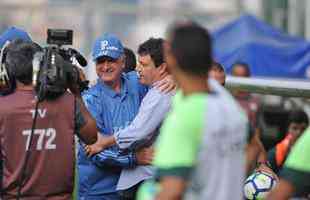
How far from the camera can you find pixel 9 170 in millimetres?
6449

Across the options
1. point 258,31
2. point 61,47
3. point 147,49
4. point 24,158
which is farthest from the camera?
point 258,31

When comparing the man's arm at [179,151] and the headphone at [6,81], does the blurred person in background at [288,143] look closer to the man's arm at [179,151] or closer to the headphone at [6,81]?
the headphone at [6,81]

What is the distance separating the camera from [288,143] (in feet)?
31.3

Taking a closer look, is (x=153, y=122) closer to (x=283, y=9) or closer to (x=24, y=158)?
(x=24, y=158)

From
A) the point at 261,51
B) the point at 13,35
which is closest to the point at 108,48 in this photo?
the point at 13,35

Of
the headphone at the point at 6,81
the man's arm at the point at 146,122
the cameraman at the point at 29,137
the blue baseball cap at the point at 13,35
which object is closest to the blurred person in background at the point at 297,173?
the cameraman at the point at 29,137

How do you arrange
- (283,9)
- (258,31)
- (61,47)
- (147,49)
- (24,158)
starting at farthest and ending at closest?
(283,9), (258,31), (147,49), (61,47), (24,158)

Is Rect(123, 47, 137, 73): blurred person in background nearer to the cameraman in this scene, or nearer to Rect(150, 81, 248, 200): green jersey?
the cameraman

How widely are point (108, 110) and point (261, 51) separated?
861 cm

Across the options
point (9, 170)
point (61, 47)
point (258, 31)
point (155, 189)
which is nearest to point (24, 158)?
point (9, 170)

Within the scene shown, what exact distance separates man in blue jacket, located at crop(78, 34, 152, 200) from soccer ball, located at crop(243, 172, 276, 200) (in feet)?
2.60

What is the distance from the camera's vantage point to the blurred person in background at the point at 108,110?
299 inches

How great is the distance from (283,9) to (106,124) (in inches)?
587

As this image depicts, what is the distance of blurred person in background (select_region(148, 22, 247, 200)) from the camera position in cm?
495
